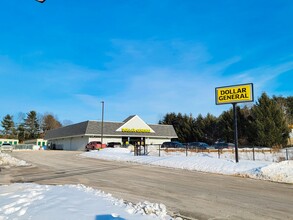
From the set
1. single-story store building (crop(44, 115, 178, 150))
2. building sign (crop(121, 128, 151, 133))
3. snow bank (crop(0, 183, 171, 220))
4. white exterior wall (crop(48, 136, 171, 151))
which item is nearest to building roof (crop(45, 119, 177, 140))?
single-story store building (crop(44, 115, 178, 150))

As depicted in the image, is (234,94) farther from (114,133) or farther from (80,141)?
(80,141)

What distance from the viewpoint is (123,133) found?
185ft

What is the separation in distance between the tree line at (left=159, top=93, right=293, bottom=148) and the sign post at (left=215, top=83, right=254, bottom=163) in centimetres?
2565

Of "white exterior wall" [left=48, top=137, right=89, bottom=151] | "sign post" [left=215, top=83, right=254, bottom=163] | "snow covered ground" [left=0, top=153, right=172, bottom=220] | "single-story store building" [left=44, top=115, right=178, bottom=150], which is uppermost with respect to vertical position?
"sign post" [left=215, top=83, right=254, bottom=163]

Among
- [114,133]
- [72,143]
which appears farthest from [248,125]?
[72,143]

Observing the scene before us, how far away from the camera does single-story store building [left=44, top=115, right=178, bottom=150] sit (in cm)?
5347

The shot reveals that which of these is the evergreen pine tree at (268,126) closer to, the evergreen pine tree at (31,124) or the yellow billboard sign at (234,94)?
the yellow billboard sign at (234,94)

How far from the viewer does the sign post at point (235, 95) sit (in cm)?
2091

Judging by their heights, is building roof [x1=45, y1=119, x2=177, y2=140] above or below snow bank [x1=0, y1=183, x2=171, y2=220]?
above

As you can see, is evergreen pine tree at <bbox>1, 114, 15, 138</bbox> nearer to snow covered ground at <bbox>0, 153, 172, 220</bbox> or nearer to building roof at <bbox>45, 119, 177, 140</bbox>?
building roof at <bbox>45, 119, 177, 140</bbox>

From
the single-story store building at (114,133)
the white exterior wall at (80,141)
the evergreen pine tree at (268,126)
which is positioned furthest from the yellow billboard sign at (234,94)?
the white exterior wall at (80,141)

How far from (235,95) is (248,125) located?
3472cm

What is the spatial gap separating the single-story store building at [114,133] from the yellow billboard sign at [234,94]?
1219 inches

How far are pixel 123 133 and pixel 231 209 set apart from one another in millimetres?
49228
